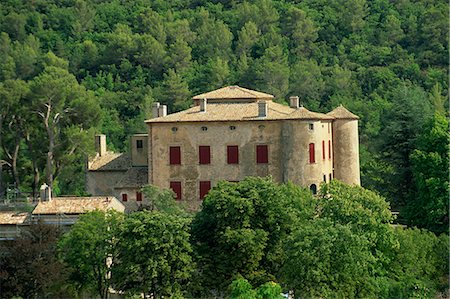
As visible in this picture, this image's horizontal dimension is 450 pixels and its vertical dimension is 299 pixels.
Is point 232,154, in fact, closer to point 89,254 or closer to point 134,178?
point 134,178

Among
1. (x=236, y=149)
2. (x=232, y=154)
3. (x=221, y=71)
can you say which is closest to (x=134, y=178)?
(x=232, y=154)

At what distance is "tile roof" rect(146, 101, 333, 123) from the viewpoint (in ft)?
192

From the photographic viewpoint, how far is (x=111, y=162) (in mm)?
62656

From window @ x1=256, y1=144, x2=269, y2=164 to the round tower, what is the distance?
3100 mm

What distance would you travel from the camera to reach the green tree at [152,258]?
48312mm

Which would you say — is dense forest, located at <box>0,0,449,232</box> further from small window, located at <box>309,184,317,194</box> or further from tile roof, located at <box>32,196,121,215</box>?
tile roof, located at <box>32,196,121,215</box>

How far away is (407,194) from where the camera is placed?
199ft

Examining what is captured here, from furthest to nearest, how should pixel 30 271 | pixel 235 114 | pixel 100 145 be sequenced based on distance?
pixel 100 145 < pixel 235 114 < pixel 30 271

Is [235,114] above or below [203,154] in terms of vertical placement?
above

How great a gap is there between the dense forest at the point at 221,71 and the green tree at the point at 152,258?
35.4 feet

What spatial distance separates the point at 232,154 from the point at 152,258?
36.5 ft

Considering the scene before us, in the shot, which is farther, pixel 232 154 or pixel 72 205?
pixel 232 154

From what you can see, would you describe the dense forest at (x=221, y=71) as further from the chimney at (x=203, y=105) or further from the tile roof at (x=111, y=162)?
the chimney at (x=203, y=105)

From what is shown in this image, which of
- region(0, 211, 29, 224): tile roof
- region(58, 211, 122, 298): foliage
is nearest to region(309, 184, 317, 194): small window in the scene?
region(58, 211, 122, 298): foliage
